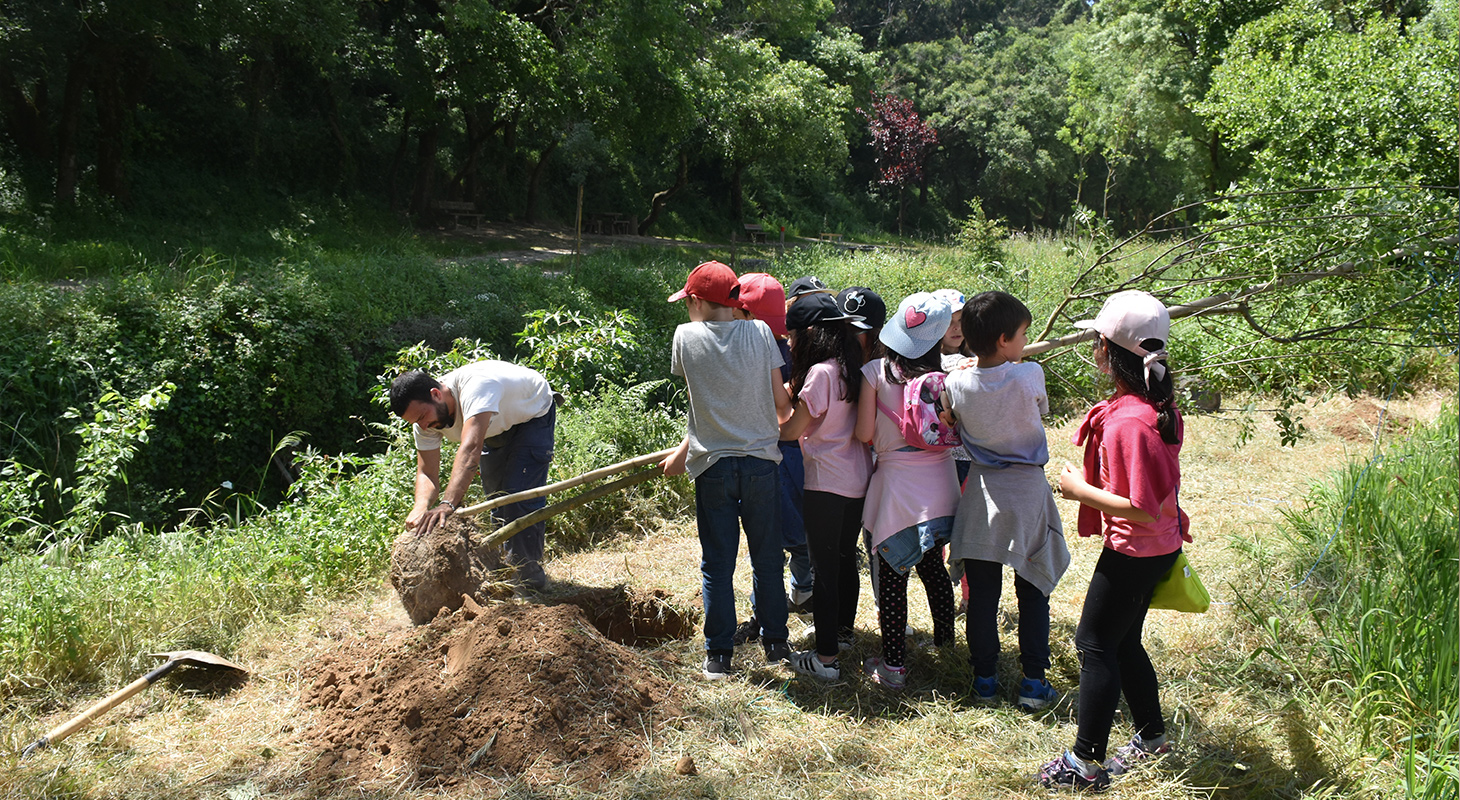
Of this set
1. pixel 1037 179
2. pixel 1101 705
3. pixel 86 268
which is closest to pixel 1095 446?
pixel 1101 705

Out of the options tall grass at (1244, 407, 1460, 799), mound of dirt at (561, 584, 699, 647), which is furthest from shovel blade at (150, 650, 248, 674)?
tall grass at (1244, 407, 1460, 799)

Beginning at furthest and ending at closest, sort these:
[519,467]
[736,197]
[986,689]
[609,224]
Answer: [736,197], [609,224], [519,467], [986,689]

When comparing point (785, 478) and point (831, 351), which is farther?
point (785, 478)

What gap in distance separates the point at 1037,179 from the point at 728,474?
3415cm

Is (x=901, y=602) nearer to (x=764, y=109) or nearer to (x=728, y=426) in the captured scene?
(x=728, y=426)

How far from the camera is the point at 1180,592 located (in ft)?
8.75

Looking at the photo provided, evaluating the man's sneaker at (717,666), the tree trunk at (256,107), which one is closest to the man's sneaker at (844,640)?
the man's sneaker at (717,666)

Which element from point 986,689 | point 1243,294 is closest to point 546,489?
point 986,689

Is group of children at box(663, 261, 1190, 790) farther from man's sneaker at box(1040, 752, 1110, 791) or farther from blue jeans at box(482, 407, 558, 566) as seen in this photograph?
blue jeans at box(482, 407, 558, 566)

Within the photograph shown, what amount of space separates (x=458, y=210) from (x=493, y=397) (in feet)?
55.2

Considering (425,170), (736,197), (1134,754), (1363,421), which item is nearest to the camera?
(1134,754)

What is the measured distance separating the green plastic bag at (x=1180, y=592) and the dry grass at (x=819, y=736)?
555 mm

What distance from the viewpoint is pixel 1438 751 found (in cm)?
262

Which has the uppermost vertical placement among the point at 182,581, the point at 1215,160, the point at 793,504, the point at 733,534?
the point at 1215,160
